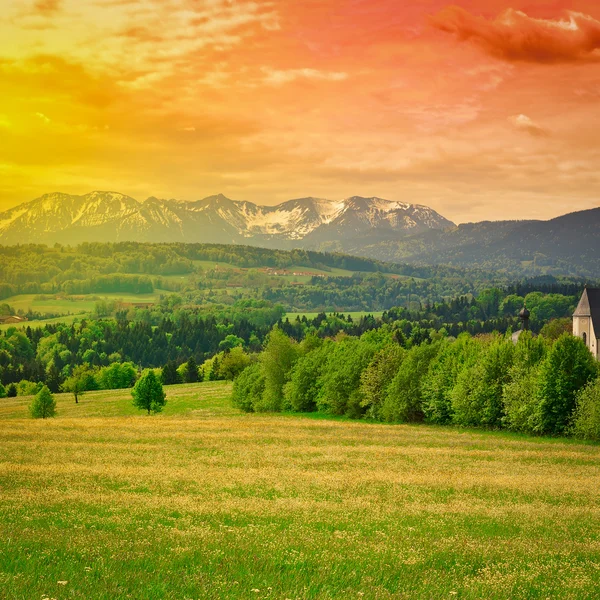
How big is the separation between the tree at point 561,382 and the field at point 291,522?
1730 cm

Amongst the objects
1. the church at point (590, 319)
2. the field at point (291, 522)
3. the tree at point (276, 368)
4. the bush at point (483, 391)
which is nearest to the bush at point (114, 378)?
the tree at point (276, 368)

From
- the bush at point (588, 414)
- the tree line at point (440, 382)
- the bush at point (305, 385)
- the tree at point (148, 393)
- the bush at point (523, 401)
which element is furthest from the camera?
the tree at point (148, 393)

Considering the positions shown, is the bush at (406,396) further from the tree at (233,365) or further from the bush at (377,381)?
the tree at (233,365)

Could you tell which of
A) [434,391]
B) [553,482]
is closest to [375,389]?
[434,391]

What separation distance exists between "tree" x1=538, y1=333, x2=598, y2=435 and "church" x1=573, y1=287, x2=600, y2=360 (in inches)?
2965

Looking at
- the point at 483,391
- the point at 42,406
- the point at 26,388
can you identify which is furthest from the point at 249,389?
the point at 26,388

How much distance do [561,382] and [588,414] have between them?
5.06 metres

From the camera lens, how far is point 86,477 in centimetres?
3288

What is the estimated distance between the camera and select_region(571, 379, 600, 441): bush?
61.2 m

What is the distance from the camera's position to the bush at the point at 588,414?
201ft

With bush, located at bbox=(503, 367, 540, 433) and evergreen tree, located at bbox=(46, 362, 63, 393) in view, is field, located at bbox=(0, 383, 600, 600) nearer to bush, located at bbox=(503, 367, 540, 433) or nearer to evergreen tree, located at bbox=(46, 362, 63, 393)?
bush, located at bbox=(503, 367, 540, 433)

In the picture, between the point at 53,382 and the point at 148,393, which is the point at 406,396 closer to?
the point at 148,393

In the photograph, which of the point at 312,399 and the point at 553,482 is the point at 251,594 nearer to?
the point at 553,482

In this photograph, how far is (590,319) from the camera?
141 m
